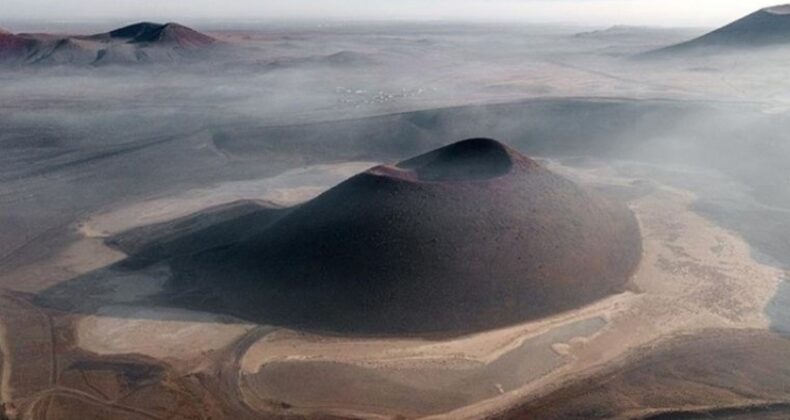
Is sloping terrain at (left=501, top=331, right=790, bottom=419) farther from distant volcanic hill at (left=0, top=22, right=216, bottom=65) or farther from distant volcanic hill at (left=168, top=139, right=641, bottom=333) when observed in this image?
distant volcanic hill at (left=0, top=22, right=216, bottom=65)

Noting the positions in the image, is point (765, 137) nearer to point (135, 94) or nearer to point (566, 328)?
point (566, 328)

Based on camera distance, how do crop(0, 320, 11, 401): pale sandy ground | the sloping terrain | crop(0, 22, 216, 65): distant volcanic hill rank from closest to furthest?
the sloping terrain → crop(0, 320, 11, 401): pale sandy ground → crop(0, 22, 216, 65): distant volcanic hill

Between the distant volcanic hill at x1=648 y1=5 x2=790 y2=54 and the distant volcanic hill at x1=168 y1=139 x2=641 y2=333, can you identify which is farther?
the distant volcanic hill at x1=648 y1=5 x2=790 y2=54

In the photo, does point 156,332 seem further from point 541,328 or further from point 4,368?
point 541,328

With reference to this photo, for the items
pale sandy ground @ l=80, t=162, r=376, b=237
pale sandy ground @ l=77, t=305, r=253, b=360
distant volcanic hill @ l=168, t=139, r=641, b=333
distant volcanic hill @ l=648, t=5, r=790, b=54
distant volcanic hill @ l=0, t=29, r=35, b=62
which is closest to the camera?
pale sandy ground @ l=77, t=305, r=253, b=360

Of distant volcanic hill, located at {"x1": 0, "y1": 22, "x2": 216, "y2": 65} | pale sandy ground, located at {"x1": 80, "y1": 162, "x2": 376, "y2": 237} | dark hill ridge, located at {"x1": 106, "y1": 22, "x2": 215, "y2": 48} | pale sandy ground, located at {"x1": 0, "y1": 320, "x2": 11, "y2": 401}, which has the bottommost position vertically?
pale sandy ground, located at {"x1": 0, "y1": 320, "x2": 11, "y2": 401}

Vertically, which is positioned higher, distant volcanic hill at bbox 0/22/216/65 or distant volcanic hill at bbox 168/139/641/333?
distant volcanic hill at bbox 0/22/216/65

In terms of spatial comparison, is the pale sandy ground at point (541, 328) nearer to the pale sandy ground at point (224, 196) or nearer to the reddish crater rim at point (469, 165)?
the pale sandy ground at point (224, 196)

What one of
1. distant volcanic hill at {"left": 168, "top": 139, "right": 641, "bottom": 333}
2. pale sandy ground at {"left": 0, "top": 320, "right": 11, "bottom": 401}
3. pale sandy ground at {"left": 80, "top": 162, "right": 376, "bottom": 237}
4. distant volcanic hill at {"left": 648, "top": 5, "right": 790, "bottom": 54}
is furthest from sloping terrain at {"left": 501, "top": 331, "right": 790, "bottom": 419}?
distant volcanic hill at {"left": 648, "top": 5, "right": 790, "bottom": 54}

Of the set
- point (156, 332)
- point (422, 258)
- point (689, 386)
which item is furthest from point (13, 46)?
point (689, 386)
